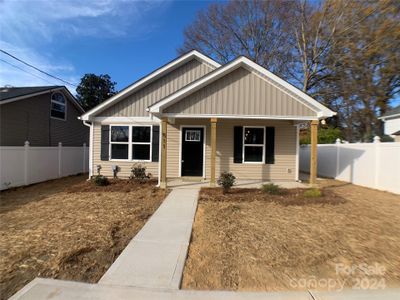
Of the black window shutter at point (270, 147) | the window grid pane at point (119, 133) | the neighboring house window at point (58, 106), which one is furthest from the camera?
the neighboring house window at point (58, 106)

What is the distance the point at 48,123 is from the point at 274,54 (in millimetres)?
17848

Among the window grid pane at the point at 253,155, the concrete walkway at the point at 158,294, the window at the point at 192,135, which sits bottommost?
the concrete walkway at the point at 158,294

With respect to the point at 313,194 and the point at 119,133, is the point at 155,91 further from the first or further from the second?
the point at 313,194

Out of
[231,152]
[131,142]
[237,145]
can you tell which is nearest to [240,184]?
[231,152]

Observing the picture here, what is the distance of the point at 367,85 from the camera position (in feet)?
60.9

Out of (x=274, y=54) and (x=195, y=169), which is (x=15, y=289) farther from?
(x=274, y=54)

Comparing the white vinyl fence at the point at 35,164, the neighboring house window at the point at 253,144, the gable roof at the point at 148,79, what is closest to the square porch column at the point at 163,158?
the gable roof at the point at 148,79

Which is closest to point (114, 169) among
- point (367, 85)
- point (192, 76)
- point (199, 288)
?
point (192, 76)

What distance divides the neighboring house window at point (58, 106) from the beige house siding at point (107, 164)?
568cm

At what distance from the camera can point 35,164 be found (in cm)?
1183

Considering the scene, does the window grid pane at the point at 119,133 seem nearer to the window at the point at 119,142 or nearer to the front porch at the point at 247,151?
the window at the point at 119,142

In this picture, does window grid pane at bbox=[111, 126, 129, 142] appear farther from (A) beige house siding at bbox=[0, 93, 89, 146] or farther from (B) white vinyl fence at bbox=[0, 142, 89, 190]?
(A) beige house siding at bbox=[0, 93, 89, 146]

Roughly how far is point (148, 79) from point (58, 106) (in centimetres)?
768

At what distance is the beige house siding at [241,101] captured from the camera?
32.1ft
